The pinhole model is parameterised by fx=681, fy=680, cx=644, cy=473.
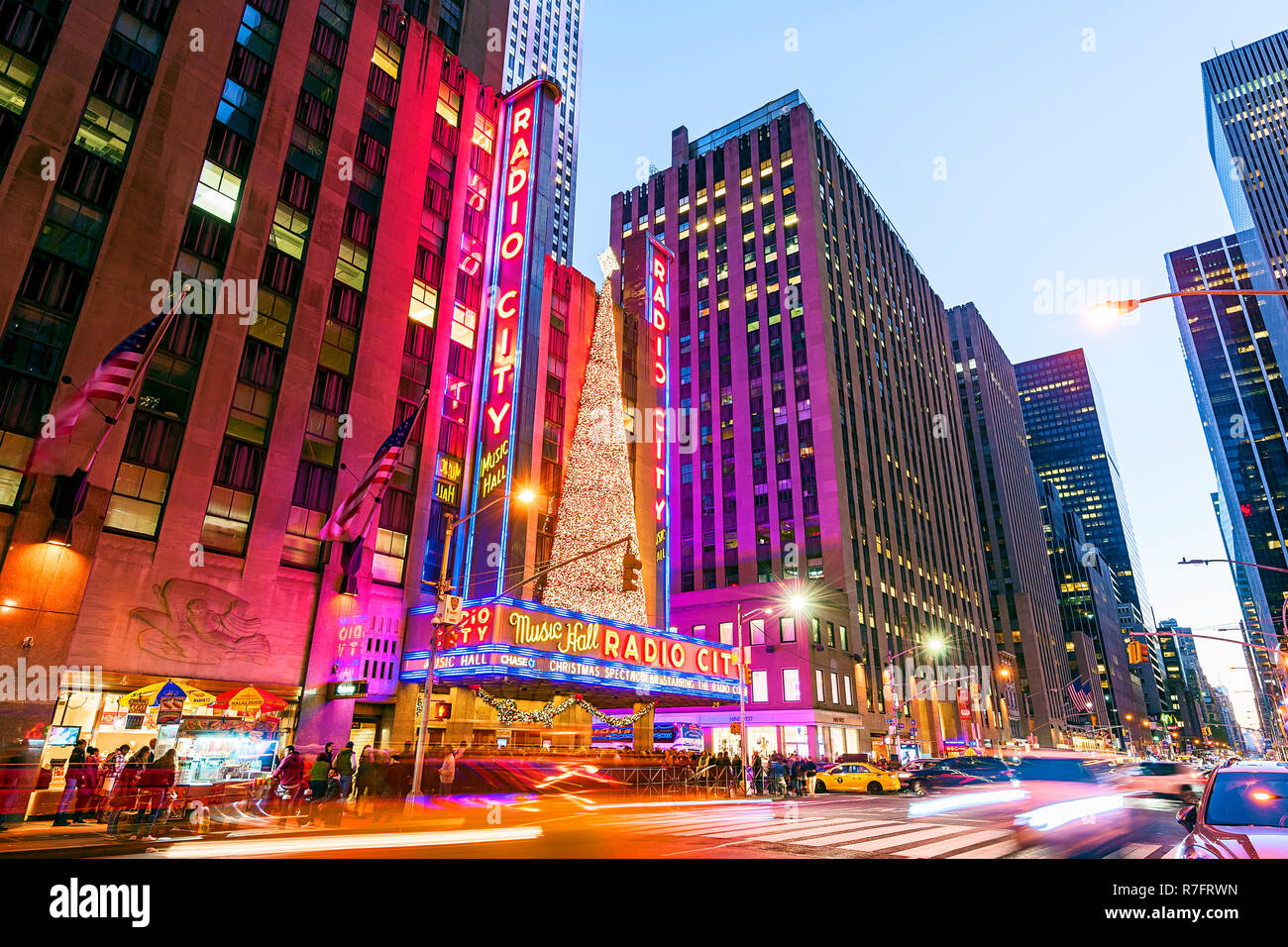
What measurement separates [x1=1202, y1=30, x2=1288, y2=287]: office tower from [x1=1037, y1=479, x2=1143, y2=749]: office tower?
71.7m

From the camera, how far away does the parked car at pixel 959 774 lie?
101ft

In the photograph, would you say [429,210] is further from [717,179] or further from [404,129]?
[717,179]

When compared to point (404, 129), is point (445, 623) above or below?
below

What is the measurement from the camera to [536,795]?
26.0 m

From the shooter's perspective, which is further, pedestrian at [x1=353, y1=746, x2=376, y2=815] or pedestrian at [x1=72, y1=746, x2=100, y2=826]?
pedestrian at [x1=353, y1=746, x2=376, y2=815]

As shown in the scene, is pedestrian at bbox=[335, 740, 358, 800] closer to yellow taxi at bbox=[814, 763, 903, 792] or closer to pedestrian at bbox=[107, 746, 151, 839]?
pedestrian at bbox=[107, 746, 151, 839]

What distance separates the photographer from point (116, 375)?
71.3 ft

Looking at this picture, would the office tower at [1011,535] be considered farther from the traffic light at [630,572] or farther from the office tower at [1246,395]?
the traffic light at [630,572]

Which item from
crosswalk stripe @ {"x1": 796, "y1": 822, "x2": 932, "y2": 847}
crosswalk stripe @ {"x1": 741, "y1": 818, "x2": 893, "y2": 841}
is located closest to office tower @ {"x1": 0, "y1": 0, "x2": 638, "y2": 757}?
crosswalk stripe @ {"x1": 741, "y1": 818, "x2": 893, "y2": 841}

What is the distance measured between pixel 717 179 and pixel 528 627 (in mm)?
82986

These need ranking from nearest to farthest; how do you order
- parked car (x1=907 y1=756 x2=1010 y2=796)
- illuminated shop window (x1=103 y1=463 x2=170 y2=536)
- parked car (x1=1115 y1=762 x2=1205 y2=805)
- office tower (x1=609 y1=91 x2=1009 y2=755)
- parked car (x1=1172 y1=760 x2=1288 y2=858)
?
parked car (x1=1172 y1=760 x2=1288 y2=858) → illuminated shop window (x1=103 y1=463 x2=170 y2=536) → parked car (x1=1115 y1=762 x2=1205 y2=805) → parked car (x1=907 y1=756 x2=1010 y2=796) → office tower (x1=609 y1=91 x2=1009 y2=755)

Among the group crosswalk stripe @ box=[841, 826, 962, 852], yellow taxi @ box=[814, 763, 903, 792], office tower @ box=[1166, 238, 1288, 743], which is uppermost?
office tower @ box=[1166, 238, 1288, 743]

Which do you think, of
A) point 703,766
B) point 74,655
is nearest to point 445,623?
point 74,655

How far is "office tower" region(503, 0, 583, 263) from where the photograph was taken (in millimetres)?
117250
